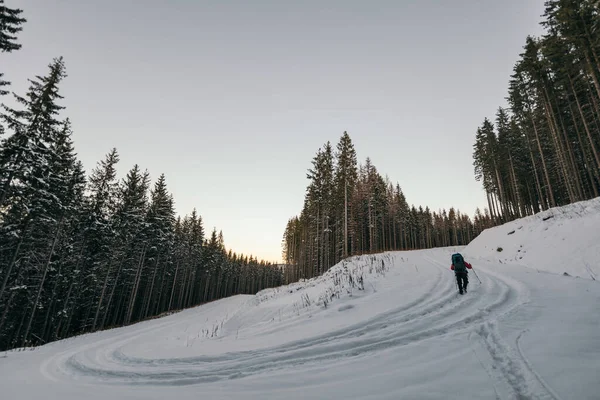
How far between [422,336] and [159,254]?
36841 millimetres

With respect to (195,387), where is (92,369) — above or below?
below

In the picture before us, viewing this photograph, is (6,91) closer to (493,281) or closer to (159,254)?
(493,281)

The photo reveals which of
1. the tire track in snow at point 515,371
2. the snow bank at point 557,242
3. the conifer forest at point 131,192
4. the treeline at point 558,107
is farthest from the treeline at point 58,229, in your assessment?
the treeline at point 558,107

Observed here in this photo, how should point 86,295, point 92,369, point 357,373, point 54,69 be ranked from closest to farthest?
point 357,373
point 92,369
point 54,69
point 86,295

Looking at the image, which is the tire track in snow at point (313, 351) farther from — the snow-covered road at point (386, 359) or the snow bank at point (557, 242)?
the snow bank at point (557, 242)

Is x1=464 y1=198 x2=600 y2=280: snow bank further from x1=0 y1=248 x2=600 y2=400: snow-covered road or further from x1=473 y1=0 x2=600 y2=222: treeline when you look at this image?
x1=473 y1=0 x2=600 y2=222: treeline

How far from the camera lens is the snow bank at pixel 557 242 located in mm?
10461

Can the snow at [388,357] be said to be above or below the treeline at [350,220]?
below

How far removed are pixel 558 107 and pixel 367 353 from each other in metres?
32.1

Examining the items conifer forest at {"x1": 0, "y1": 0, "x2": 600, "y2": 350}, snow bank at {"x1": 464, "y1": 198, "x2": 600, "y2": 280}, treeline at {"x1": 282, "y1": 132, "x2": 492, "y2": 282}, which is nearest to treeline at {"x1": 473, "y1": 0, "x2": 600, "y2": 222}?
conifer forest at {"x1": 0, "y1": 0, "x2": 600, "y2": 350}

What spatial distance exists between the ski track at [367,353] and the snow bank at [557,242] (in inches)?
243

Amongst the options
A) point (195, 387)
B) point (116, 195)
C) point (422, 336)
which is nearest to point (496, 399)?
point (422, 336)

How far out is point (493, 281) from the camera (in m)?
9.81

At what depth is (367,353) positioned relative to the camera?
4.46 metres
